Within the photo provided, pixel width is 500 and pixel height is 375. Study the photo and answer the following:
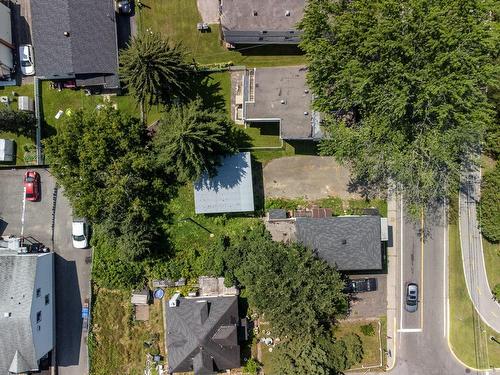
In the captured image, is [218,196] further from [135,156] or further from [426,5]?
[426,5]

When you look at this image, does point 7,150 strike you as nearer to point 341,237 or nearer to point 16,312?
point 16,312

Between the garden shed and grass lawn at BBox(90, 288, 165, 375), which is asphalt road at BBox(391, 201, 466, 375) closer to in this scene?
grass lawn at BBox(90, 288, 165, 375)

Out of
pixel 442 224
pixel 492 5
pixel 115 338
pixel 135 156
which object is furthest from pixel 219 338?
pixel 492 5

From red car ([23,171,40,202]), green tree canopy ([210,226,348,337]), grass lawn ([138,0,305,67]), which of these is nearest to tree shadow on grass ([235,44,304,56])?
grass lawn ([138,0,305,67])

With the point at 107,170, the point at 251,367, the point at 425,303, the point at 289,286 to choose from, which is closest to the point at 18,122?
the point at 107,170

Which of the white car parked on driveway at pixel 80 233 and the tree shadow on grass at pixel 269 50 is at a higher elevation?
the tree shadow on grass at pixel 269 50

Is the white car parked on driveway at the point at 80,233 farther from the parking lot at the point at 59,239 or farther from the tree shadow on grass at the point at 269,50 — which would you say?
the tree shadow on grass at the point at 269,50

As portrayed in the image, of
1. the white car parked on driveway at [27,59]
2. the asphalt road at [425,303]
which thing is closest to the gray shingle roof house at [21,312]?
the white car parked on driveway at [27,59]
